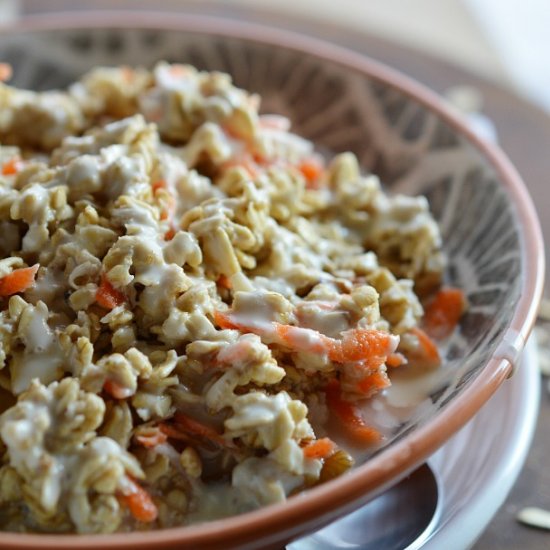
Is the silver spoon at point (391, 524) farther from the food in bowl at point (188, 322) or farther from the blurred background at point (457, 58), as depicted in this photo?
the blurred background at point (457, 58)

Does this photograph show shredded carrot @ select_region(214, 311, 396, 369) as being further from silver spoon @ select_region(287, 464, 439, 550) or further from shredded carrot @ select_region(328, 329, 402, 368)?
silver spoon @ select_region(287, 464, 439, 550)

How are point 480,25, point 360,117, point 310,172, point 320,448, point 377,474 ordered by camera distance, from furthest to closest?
1. point 480,25
2. point 360,117
3. point 310,172
4. point 320,448
5. point 377,474

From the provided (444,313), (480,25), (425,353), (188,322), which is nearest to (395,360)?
(425,353)

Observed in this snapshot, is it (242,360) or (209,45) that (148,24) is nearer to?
(209,45)

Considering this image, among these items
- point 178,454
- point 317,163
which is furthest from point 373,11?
point 178,454

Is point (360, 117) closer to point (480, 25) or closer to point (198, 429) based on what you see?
point (198, 429)

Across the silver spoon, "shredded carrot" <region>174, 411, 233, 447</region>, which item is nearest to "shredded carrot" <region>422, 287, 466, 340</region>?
the silver spoon

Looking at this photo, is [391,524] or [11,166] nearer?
[391,524]
